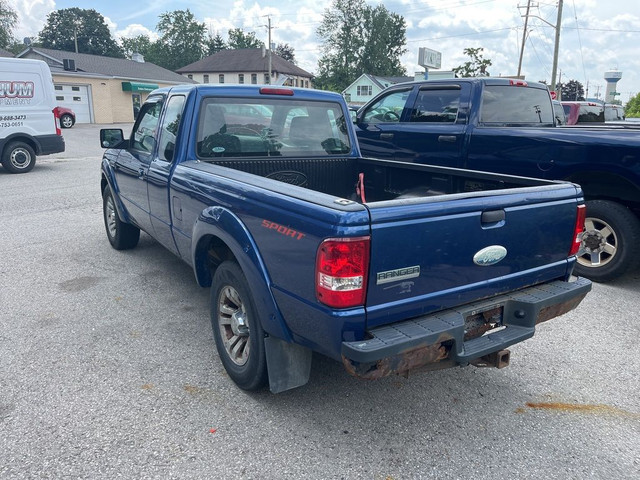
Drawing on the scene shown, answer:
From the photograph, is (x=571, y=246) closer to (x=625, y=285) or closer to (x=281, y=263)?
(x=281, y=263)

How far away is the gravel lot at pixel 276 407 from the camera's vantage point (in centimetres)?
266

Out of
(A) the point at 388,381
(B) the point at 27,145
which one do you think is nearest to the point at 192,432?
(A) the point at 388,381

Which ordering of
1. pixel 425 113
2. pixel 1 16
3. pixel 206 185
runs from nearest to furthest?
pixel 206 185, pixel 425 113, pixel 1 16

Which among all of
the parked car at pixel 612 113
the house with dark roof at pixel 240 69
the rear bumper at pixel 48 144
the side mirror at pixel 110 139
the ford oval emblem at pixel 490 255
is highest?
the house with dark roof at pixel 240 69

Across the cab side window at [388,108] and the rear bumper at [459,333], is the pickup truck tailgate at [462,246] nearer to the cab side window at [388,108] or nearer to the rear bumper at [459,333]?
the rear bumper at [459,333]

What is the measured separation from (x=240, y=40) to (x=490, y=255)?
96557 mm

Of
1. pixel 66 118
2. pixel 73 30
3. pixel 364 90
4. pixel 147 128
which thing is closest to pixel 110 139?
pixel 147 128

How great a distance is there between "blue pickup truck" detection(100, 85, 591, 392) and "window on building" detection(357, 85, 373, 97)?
64764 mm

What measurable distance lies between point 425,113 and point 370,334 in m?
5.04

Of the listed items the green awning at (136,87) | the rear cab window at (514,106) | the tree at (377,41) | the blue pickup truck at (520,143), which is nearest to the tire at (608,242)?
the blue pickup truck at (520,143)

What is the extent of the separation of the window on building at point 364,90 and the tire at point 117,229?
208 feet

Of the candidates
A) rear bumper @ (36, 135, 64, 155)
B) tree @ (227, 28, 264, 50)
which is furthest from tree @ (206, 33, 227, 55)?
rear bumper @ (36, 135, 64, 155)

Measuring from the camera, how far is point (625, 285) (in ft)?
17.7

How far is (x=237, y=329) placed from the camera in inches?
127
